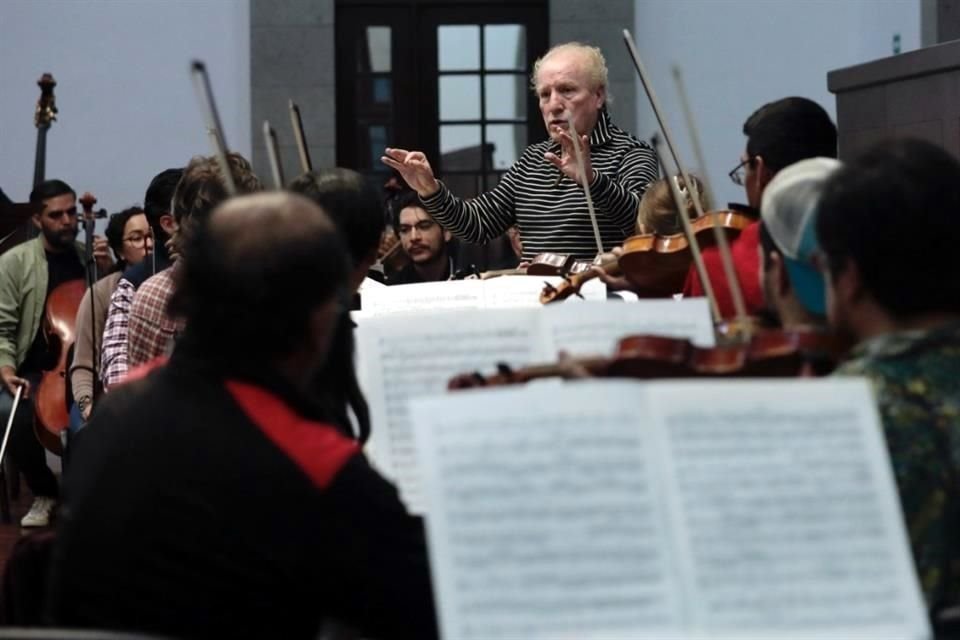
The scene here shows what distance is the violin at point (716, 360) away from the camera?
1.88 metres

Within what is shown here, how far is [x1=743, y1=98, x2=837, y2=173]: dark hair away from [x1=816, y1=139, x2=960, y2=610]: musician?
111 cm

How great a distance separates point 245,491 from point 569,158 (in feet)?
7.55

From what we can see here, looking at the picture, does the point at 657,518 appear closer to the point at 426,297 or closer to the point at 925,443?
the point at 925,443

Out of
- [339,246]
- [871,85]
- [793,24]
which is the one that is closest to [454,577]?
[339,246]

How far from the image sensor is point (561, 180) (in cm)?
390

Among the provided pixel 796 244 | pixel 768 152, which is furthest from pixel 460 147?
Answer: pixel 796 244

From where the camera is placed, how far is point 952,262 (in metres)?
1.79

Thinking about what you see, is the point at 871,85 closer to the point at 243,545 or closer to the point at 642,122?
the point at 243,545

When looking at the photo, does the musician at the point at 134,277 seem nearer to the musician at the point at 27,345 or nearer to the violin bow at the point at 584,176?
the violin bow at the point at 584,176

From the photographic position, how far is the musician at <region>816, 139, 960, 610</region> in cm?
168

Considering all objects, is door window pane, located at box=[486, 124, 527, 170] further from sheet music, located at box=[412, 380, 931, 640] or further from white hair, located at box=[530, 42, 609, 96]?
sheet music, located at box=[412, 380, 931, 640]

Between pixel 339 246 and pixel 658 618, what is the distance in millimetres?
534

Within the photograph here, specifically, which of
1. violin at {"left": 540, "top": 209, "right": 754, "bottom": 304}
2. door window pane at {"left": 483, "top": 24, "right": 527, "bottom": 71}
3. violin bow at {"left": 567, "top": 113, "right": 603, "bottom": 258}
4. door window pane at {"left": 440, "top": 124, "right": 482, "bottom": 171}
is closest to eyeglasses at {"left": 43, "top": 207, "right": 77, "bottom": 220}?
door window pane at {"left": 440, "top": 124, "right": 482, "bottom": 171}

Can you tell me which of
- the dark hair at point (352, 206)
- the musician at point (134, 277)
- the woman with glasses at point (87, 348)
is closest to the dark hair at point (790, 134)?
the dark hair at point (352, 206)
